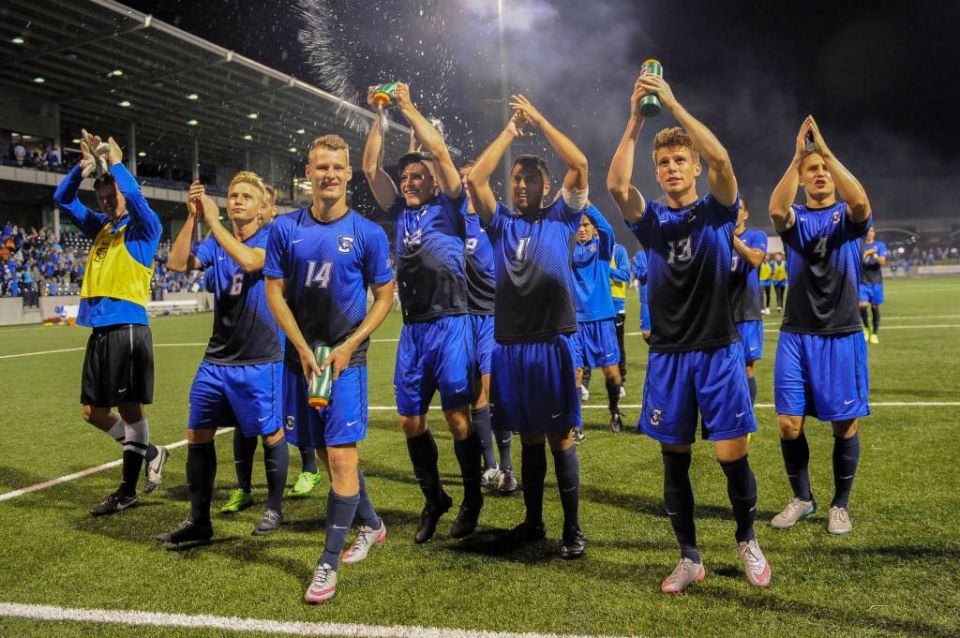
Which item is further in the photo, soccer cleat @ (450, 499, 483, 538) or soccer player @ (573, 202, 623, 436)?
soccer player @ (573, 202, 623, 436)

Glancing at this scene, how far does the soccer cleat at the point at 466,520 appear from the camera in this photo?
14.3 feet

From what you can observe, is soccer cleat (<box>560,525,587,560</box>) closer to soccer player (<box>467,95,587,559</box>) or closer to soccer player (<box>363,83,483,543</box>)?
soccer player (<box>467,95,587,559</box>)

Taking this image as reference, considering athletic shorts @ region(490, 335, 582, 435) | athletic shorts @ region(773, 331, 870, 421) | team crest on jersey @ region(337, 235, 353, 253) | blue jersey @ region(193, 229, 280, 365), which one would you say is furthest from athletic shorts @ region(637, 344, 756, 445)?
blue jersey @ region(193, 229, 280, 365)

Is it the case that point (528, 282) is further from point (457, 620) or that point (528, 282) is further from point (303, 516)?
point (303, 516)

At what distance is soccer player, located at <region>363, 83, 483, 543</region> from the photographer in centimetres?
451

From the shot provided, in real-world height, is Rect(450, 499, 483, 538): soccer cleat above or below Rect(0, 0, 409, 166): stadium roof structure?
below

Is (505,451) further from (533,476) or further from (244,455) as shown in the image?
(244,455)

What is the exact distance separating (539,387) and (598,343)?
3590mm

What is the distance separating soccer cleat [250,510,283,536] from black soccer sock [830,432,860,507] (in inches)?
141

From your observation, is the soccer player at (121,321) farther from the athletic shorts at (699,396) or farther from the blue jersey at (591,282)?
the blue jersey at (591,282)

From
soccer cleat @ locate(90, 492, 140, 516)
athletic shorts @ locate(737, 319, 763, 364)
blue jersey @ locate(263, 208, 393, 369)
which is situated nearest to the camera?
blue jersey @ locate(263, 208, 393, 369)

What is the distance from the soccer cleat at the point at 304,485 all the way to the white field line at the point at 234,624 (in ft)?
6.90

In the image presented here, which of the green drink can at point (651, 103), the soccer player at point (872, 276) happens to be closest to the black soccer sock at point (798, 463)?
the green drink can at point (651, 103)

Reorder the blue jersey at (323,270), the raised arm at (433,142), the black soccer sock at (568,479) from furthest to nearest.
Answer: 1. the black soccer sock at (568,479)
2. the raised arm at (433,142)
3. the blue jersey at (323,270)
